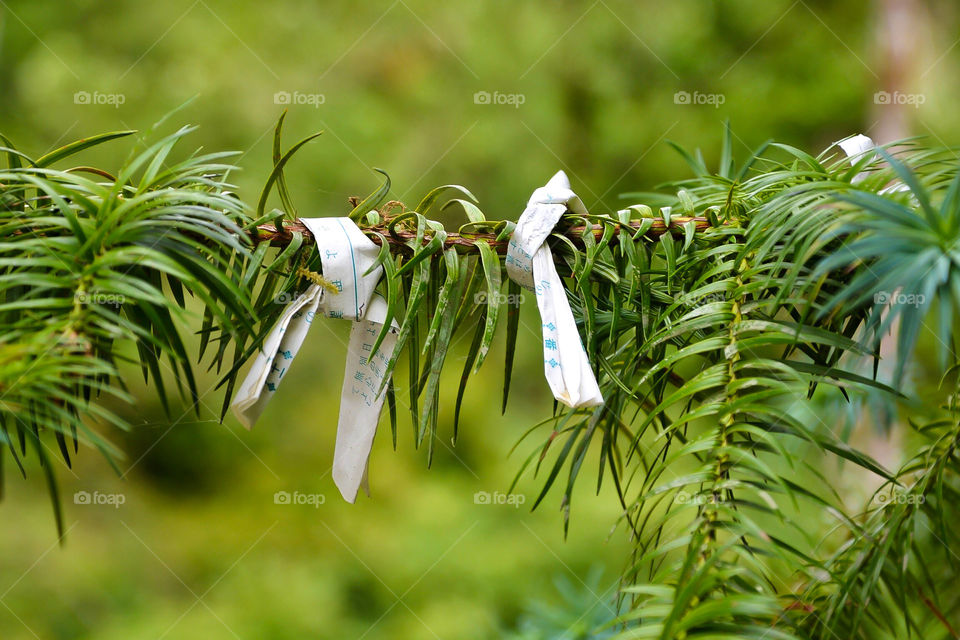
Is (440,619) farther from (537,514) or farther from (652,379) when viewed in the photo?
(652,379)

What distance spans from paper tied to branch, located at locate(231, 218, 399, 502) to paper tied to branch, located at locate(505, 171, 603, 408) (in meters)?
0.06

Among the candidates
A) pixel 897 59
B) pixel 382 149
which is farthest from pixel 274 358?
pixel 897 59

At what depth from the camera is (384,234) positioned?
0.98ft

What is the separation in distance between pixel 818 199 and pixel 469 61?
1.26m

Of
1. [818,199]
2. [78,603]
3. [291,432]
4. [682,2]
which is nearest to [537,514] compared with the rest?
[291,432]

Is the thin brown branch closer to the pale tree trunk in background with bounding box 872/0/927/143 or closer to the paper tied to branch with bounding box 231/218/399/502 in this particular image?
the paper tied to branch with bounding box 231/218/399/502

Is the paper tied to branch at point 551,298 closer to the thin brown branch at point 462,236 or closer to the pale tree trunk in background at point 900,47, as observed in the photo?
the thin brown branch at point 462,236

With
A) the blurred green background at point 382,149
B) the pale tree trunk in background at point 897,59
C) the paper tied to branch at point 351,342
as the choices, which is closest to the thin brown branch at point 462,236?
the paper tied to branch at point 351,342

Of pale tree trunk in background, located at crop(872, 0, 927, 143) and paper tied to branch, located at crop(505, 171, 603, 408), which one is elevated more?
pale tree trunk in background, located at crop(872, 0, 927, 143)

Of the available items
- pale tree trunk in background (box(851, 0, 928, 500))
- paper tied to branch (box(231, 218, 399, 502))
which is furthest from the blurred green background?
paper tied to branch (box(231, 218, 399, 502))

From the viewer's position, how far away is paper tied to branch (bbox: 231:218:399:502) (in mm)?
281

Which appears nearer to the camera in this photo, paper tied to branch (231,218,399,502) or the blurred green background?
paper tied to branch (231,218,399,502)

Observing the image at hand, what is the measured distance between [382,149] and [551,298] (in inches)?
46.7

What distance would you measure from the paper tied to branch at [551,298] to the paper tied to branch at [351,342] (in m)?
0.06
